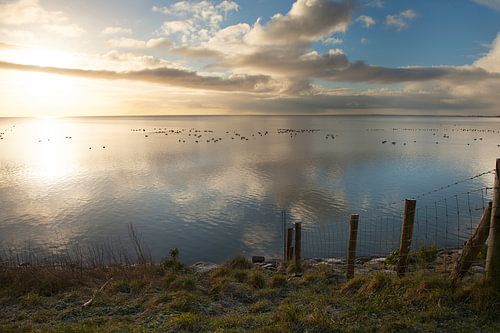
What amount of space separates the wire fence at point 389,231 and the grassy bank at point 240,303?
8853 mm

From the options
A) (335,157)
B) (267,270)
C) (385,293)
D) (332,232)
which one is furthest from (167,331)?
(335,157)

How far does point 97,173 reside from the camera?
47.0m

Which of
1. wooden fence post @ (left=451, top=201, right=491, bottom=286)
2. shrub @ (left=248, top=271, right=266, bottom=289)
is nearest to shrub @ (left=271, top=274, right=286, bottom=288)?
shrub @ (left=248, top=271, right=266, bottom=289)

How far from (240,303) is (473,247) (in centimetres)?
672

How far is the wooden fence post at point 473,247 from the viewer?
8539 millimetres

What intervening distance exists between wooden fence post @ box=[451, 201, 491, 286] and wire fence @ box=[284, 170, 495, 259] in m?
10.9

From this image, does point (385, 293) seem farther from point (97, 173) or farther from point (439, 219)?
point (97, 173)

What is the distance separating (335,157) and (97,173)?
125ft

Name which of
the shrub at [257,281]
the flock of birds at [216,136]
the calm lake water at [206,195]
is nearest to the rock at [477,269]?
the shrub at [257,281]

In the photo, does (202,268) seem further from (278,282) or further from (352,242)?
(352,242)

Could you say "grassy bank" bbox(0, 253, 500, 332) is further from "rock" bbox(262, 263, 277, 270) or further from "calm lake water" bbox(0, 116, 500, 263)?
"calm lake water" bbox(0, 116, 500, 263)

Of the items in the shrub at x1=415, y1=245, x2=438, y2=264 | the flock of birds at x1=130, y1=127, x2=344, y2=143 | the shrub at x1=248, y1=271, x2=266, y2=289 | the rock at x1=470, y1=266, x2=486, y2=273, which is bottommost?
the shrub at x1=248, y1=271, x2=266, y2=289

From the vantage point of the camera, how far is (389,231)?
23.9 meters

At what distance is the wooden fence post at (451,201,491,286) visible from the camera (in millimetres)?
8539
